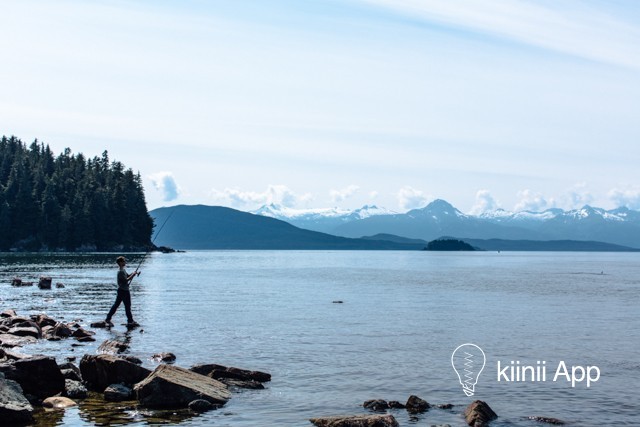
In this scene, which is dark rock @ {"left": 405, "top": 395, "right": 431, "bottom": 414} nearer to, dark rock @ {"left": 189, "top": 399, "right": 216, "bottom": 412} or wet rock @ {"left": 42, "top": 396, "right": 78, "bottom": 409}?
dark rock @ {"left": 189, "top": 399, "right": 216, "bottom": 412}

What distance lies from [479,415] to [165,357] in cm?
1313

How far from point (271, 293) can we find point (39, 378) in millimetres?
49268

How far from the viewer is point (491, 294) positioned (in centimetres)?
7275

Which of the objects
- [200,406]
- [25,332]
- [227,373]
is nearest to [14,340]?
[25,332]

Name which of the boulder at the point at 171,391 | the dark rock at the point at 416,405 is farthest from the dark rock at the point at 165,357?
the dark rock at the point at 416,405

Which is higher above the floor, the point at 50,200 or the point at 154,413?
the point at 50,200

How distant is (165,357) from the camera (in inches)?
1069

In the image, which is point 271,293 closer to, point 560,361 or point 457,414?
point 560,361

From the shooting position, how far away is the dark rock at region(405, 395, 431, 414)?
20.4m

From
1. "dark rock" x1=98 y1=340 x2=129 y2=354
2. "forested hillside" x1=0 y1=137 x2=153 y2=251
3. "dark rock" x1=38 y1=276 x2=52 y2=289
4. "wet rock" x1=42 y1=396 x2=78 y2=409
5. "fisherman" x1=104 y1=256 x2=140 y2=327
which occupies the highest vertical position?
"forested hillside" x1=0 y1=137 x2=153 y2=251

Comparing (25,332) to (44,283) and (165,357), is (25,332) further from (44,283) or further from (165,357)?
(44,283)

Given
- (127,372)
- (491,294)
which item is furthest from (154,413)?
(491,294)

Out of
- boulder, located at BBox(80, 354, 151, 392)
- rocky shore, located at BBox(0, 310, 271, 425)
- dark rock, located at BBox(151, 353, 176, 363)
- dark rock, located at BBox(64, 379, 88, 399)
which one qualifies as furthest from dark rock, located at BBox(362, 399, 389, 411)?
dark rock, located at BBox(151, 353, 176, 363)

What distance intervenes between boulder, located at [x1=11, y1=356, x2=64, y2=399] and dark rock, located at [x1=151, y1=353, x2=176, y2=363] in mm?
6239
